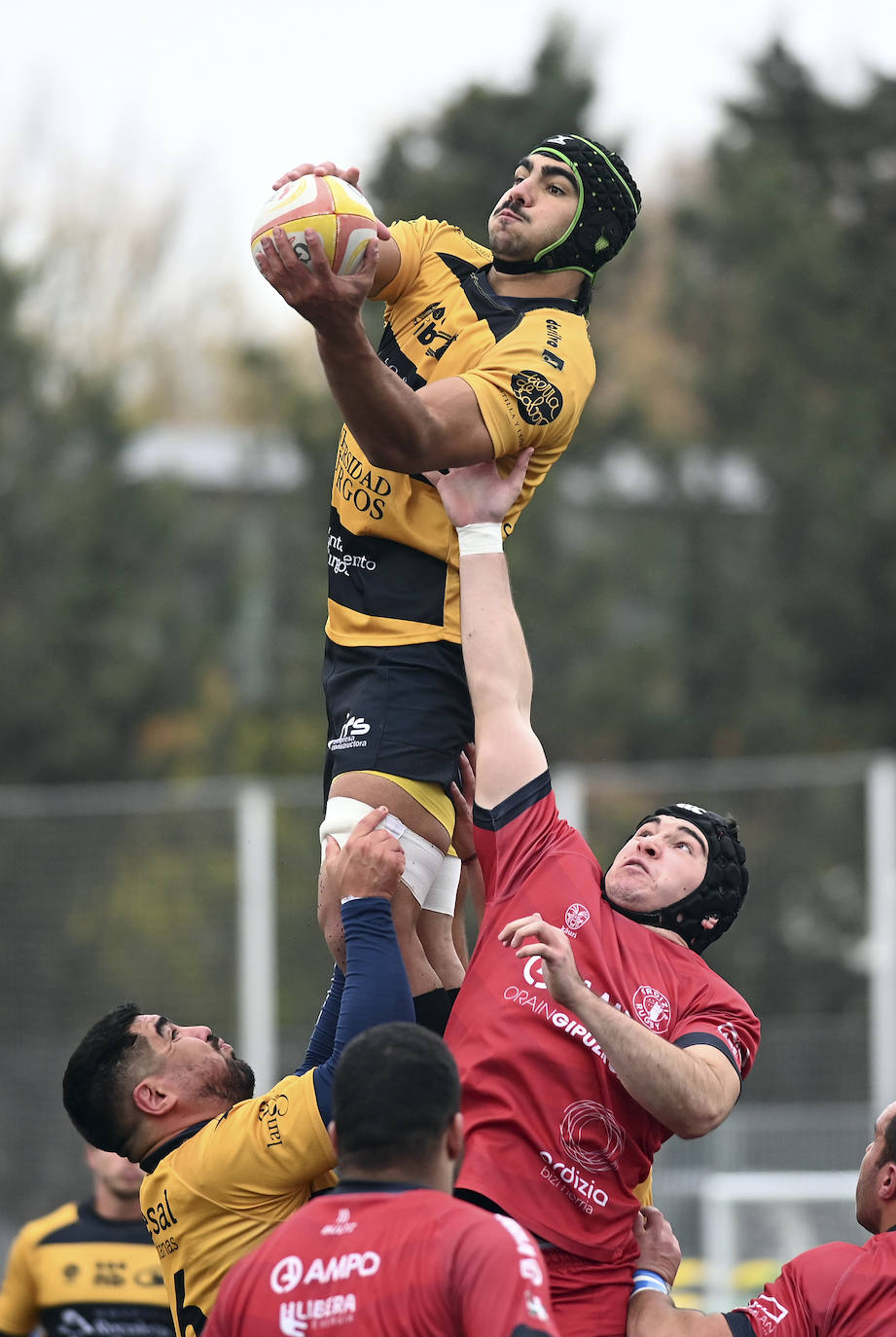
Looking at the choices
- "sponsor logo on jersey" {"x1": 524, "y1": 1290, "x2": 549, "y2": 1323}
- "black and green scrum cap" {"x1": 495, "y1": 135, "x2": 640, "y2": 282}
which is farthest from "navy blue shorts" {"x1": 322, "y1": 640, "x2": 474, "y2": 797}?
"sponsor logo on jersey" {"x1": 524, "y1": 1290, "x2": 549, "y2": 1323}

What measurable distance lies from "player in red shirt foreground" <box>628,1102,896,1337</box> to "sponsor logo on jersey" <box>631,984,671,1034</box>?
486mm

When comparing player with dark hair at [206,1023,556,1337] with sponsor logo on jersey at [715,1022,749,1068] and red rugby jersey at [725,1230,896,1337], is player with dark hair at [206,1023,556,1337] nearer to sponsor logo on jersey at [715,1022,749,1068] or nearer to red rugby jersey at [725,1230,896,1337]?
sponsor logo on jersey at [715,1022,749,1068]

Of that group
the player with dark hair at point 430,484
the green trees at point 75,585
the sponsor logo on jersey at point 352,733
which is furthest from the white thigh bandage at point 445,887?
the green trees at point 75,585

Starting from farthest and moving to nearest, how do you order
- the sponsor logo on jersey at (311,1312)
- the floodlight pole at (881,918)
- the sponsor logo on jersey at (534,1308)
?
the floodlight pole at (881,918)
the sponsor logo on jersey at (311,1312)
the sponsor logo on jersey at (534,1308)

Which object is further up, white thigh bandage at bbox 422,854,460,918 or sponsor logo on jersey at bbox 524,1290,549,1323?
white thigh bandage at bbox 422,854,460,918

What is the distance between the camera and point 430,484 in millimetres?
4848

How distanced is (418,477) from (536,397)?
39 cm

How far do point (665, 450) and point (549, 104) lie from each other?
4.03 metres

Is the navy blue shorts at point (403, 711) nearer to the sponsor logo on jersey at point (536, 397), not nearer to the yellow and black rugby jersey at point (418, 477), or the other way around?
the yellow and black rugby jersey at point (418, 477)

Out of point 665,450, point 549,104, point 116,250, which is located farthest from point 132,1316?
point 116,250

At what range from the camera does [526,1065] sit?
4.40 meters

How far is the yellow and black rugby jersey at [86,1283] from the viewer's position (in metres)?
7.67

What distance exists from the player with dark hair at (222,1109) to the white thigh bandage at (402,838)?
46 mm

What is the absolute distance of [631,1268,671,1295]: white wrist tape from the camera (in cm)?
446
